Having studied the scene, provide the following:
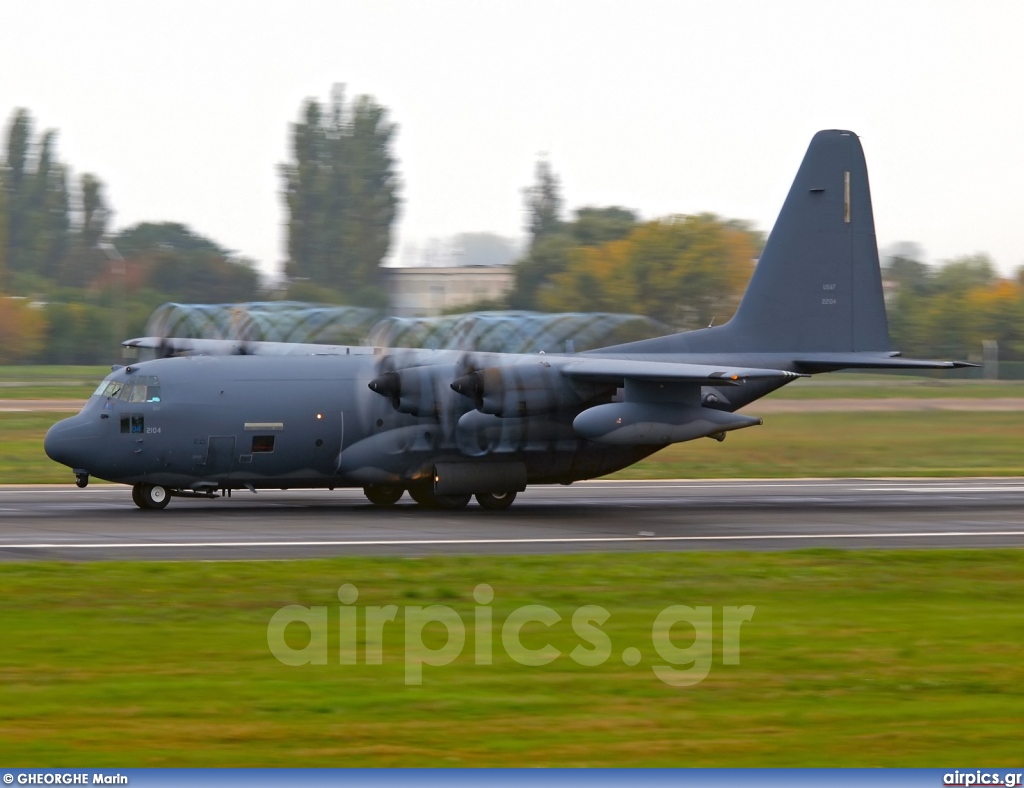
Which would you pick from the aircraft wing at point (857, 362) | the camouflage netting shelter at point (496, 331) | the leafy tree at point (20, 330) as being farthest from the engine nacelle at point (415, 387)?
the leafy tree at point (20, 330)

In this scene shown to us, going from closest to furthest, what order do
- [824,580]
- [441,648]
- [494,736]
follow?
[494,736] → [441,648] → [824,580]

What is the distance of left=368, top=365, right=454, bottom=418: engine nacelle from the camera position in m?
25.9

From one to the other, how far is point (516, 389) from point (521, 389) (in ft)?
0.35

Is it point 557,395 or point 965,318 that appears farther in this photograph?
point 965,318

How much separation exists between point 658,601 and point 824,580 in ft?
10.1

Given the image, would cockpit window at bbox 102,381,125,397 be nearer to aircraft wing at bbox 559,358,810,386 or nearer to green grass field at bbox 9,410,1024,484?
aircraft wing at bbox 559,358,810,386

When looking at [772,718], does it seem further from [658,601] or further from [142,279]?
[142,279]

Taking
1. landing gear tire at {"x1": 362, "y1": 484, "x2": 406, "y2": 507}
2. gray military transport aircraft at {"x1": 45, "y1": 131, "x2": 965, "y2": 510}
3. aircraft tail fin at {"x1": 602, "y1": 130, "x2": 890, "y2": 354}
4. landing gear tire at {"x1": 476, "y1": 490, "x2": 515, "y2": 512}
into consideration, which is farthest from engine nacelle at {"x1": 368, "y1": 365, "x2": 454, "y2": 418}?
aircraft tail fin at {"x1": 602, "y1": 130, "x2": 890, "y2": 354}

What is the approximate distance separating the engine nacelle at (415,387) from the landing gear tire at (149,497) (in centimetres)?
464

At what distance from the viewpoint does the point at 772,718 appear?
10570mm

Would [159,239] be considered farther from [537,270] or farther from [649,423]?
[649,423]

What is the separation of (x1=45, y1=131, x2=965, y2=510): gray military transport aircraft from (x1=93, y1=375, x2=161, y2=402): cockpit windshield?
3cm

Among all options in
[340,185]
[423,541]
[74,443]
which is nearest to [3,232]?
[340,185]

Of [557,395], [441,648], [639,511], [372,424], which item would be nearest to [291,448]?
[372,424]
